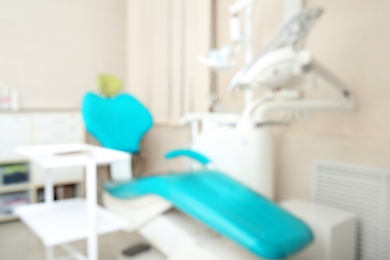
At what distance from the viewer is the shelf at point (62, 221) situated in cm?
139

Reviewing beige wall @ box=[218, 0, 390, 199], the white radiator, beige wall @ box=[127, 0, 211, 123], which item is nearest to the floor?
beige wall @ box=[127, 0, 211, 123]

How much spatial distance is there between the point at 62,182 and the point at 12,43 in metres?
1.43

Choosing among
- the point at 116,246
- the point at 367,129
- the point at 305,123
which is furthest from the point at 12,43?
the point at 367,129

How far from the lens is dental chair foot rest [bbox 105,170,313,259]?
4.31ft

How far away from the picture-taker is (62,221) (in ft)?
5.18

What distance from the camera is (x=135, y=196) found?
1.82 m

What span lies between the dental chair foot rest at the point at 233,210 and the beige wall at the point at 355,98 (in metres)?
0.72

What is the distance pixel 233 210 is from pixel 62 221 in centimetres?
78

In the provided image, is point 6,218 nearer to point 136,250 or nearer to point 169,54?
point 136,250

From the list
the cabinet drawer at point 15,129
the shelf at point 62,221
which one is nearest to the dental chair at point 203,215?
the shelf at point 62,221

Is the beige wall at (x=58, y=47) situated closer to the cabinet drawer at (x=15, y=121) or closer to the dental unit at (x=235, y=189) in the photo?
the cabinet drawer at (x=15, y=121)

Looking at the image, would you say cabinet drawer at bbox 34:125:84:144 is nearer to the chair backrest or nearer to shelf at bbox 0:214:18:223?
shelf at bbox 0:214:18:223

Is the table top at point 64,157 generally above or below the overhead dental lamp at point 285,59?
below

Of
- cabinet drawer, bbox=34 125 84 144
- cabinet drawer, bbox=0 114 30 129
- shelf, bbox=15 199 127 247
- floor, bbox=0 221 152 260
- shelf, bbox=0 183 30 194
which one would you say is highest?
cabinet drawer, bbox=0 114 30 129
